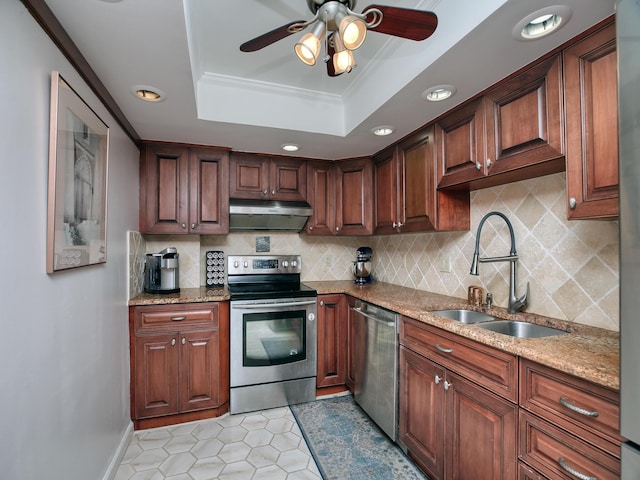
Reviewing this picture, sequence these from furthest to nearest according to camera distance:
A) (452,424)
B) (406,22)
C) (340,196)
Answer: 1. (340,196)
2. (452,424)
3. (406,22)

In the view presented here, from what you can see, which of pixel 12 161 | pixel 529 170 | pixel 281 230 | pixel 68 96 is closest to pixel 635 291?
pixel 529 170

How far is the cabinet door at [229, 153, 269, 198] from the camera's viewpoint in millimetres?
2885

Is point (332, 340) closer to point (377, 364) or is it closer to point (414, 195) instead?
point (377, 364)

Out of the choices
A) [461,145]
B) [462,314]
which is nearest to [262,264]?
[462,314]

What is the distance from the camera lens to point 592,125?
4.11 feet

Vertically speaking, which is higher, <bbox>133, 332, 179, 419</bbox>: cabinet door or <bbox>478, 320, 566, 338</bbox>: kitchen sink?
<bbox>478, 320, 566, 338</bbox>: kitchen sink

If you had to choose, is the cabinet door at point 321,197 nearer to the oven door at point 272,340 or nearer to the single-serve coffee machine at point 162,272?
the oven door at point 272,340

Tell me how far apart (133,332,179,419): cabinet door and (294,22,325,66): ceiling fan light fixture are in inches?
81.3

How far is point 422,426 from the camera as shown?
1834mm

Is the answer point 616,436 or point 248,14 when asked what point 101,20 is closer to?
point 248,14

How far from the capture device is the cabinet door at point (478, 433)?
4.27 feet

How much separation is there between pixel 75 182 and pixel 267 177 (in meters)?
1.73

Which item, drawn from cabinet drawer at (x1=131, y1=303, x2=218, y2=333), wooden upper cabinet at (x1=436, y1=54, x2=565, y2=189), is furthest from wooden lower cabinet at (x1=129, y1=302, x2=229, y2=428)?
wooden upper cabinet at (x1=436, y1=54, x2=565, y2=189)

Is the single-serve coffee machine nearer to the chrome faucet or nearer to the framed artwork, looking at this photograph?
the framed artwork
